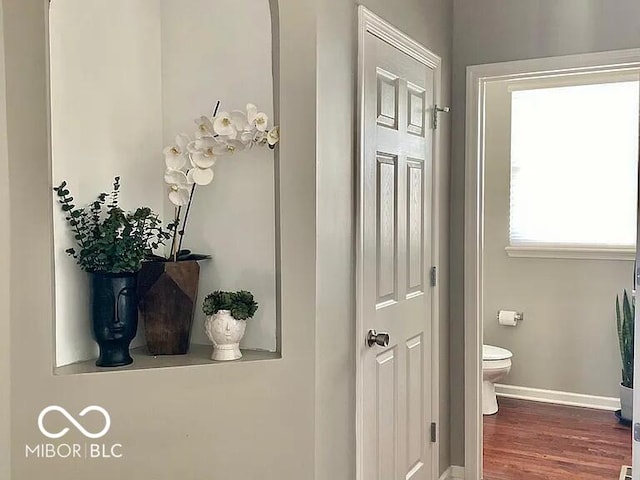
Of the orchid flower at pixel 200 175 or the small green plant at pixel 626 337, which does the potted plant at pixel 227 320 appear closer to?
the orchid flower at pixel 200 175

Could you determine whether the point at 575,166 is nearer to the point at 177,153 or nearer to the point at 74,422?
the point at 177,153

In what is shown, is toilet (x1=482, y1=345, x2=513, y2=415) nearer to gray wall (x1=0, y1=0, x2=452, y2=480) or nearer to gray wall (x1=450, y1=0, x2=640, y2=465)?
gray wall (x1=450, y1=0, x2=640, y2=465)

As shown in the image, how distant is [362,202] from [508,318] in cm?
265

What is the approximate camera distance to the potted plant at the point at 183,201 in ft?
6.37

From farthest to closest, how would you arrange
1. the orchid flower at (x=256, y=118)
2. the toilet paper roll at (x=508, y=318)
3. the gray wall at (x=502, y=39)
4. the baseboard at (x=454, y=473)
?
the toilet paper roll at (x=508, y=318)
the baseboard at (x=454, y=473)
the gray wall at (x=502, y=39)
the orchid flower at (x=256, y=118)

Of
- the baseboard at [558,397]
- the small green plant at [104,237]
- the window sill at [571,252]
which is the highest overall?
the small green plant at [104,237]

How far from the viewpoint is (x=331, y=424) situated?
211 cm

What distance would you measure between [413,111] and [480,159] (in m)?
0.59

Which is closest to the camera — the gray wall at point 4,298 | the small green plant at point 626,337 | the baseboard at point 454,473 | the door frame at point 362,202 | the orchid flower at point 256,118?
the gray wall at point 4,298

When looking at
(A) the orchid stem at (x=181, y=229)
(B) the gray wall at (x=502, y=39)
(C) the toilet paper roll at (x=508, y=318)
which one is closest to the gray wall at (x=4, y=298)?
(A) the orchid stem at (x=181, y=229)

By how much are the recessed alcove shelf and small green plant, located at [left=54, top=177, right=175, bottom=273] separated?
0.29 meters

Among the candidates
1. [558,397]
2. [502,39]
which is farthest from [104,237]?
[558,397]

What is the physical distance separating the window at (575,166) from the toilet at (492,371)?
80 cm

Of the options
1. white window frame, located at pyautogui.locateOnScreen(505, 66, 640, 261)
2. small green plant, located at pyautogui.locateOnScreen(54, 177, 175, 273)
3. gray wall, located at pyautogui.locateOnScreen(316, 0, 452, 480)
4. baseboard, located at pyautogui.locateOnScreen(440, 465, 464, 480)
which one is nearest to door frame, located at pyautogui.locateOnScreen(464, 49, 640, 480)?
baseboard, located at pyautogui.locateOnScreen(440, 465, 464, 480)
